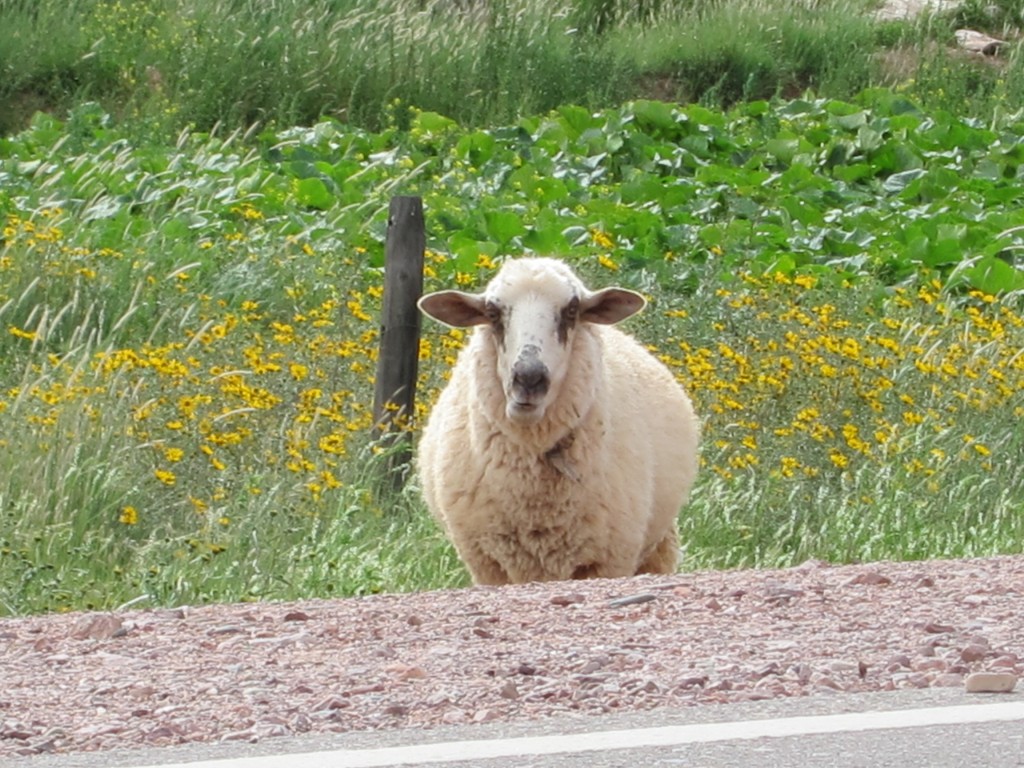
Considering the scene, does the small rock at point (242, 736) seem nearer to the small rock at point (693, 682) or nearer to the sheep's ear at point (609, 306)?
the small rock at point (693, 682)

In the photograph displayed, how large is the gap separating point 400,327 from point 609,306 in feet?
6.57

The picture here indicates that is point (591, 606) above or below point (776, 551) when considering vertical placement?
above

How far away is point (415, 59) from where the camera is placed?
68.7 feet

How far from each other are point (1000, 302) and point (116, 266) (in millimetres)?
5508

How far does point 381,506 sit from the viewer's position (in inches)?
365

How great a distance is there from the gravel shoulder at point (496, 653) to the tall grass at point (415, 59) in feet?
40.7

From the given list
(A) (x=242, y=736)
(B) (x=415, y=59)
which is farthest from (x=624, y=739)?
(B) (x=415, y=59)

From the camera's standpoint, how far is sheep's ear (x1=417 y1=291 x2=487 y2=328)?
316 inches

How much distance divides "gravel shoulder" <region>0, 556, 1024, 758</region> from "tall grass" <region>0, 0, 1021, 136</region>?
1241cm

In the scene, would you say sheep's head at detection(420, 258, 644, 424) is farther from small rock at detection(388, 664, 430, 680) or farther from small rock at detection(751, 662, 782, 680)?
small rock at detection(751, 662, 782, 680)

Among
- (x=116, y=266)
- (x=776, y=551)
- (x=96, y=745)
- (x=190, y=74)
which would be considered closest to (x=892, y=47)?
(x=190, y=74)

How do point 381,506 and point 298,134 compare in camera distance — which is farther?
point 298,134

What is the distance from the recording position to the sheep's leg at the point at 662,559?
868 centimetres

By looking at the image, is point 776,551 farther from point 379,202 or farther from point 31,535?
point 379,202
